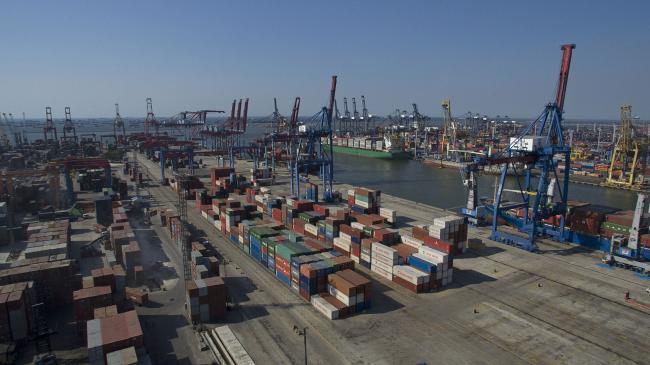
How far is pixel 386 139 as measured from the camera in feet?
429

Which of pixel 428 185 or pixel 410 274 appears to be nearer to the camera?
pixel 410 274

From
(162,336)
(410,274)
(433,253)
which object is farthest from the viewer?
(433,253)

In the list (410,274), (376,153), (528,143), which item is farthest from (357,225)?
(376,153)

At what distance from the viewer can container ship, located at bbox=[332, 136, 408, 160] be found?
125 metres

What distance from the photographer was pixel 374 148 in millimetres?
133750

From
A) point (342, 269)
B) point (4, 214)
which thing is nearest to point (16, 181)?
point (4, 214)

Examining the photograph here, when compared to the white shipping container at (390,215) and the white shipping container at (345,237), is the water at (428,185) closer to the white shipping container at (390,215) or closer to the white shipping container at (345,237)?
the white shipping container at (390,215)

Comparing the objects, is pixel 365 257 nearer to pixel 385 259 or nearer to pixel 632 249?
pixel 385 259

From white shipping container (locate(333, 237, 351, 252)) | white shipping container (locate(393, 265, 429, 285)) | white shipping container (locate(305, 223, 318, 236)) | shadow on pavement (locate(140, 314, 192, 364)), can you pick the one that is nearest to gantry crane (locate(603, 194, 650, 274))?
white shipping container (locate(393, 265, 429, 285))

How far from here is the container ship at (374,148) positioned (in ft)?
409

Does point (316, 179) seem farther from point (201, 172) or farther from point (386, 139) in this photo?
point (386, 139)

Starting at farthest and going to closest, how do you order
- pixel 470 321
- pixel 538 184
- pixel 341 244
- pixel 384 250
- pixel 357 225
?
pixel 538 184
pixel 357 225
pixel 341 244
pixel 384 250
pixel 470 321

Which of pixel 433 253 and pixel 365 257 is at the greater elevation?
pixel 433 253

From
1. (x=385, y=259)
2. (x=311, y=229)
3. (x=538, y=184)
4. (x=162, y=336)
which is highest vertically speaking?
(x=538, y=184)
